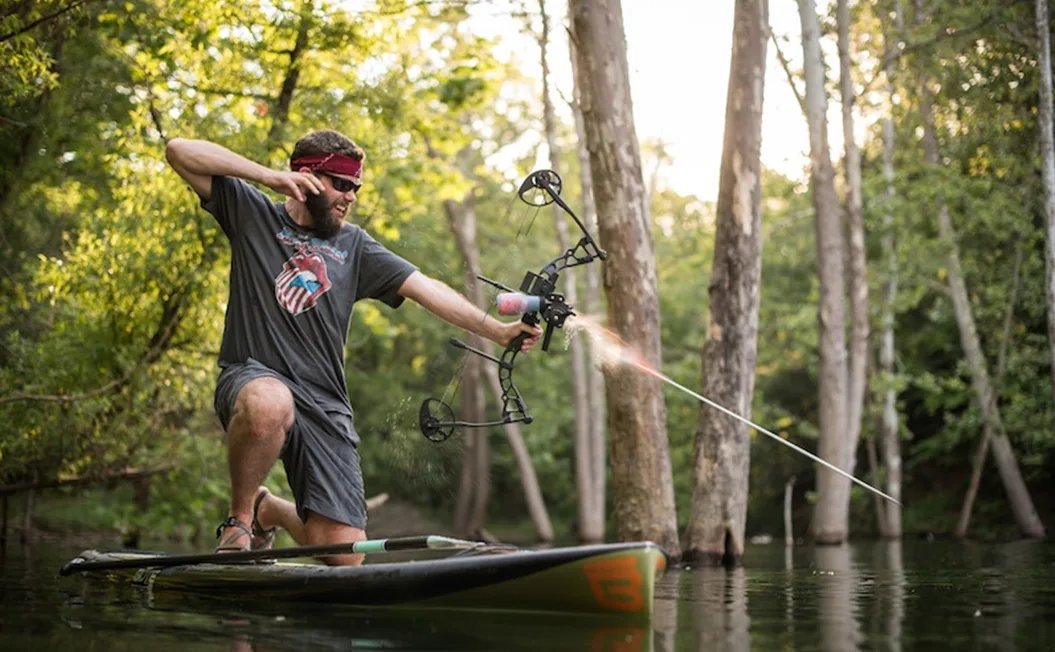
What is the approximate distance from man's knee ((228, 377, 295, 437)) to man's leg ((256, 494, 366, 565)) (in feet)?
1.98

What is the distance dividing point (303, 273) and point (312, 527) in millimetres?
1172

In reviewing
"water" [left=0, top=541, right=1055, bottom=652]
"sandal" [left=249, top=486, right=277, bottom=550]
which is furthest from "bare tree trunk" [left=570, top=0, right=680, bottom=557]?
"sandal" [left=249, top=486, right=277, bottom=550]

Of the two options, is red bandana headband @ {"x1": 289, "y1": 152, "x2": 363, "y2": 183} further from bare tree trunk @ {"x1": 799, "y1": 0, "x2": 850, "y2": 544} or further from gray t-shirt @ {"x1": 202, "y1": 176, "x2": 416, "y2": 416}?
bare tree trunk @ {"x1": 799, "y1": 0, "x2": 850, "y2": 544}

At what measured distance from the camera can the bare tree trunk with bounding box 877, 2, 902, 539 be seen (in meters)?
24.0

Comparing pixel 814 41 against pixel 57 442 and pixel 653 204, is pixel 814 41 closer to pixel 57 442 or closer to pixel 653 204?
pixel 57 442

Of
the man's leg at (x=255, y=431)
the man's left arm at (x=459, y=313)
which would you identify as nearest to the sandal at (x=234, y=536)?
Answer: the man's leg at (x=255, y=431)

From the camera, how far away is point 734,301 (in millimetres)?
11633

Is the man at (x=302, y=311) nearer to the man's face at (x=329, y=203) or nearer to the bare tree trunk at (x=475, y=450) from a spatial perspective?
the man's face at (x=329, y=203)

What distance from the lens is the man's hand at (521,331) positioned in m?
5.68

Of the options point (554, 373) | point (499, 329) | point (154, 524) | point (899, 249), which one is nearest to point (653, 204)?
point (554, 373)

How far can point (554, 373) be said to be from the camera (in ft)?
115

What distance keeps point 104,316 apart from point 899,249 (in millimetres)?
17183

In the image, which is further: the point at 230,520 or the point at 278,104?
the point at 278,104

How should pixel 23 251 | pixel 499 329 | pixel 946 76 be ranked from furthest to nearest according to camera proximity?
pixel 946 76 < pixel 23 251 < pixel 499 329
